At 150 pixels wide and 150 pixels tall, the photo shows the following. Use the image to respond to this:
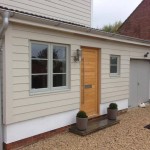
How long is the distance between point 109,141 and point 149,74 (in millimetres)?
6326

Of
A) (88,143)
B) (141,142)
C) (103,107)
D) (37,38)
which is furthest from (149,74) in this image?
(37,38)

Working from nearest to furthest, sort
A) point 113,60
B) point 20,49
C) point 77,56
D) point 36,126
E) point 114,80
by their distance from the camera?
point 20,49 → point 36,126 → point 77,56 → point 114,80 → point 113,60

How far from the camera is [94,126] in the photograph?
21.0ft

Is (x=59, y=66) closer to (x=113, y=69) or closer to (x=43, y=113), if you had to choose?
(x=43, y=113)

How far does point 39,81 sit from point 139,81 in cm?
612

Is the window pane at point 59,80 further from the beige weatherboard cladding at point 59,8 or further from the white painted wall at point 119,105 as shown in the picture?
the beige weatherboard cladding at point 59,8

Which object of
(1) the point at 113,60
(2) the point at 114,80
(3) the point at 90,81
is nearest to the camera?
(3) the point at 90,81

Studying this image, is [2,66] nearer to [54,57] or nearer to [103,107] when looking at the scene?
[54,57]

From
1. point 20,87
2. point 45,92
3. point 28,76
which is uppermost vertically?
point 28,76

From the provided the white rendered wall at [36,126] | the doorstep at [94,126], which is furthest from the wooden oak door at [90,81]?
the white rendered wall at [36,126]

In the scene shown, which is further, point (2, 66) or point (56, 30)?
point (56, 30)

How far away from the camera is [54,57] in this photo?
5918mm

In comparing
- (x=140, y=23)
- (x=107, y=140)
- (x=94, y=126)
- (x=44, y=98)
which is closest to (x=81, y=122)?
(x=94, y=126)

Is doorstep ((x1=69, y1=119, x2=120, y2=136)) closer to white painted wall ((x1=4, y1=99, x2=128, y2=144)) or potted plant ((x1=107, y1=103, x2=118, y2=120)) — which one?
potted plant ((x1=107, y1=103, x2=118, y2=120))
